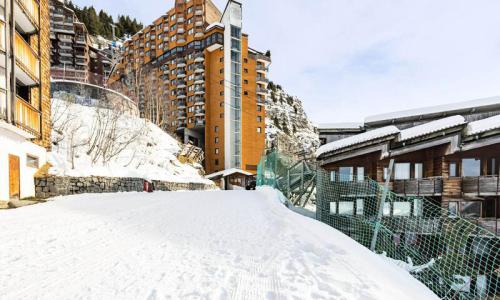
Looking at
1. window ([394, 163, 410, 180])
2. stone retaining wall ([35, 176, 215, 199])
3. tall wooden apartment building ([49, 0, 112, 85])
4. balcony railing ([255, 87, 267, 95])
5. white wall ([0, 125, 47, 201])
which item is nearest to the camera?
white wall ([0, 125, 47, 201])

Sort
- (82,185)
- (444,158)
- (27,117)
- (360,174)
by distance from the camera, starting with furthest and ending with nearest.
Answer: (360,174), (82,185), (444,158), (27,117)

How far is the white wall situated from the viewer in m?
8.43

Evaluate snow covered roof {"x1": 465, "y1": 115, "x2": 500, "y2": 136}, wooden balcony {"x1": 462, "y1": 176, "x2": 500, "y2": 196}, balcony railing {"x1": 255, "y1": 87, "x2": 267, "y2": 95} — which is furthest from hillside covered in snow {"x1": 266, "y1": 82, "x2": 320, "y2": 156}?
wooden balcony {"x1": 462, "y1": 176, "x2": 500, "y2": 196}

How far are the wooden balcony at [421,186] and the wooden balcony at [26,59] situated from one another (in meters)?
17.1

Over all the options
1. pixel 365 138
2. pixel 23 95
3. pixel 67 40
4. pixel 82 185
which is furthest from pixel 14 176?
pixel 67 40

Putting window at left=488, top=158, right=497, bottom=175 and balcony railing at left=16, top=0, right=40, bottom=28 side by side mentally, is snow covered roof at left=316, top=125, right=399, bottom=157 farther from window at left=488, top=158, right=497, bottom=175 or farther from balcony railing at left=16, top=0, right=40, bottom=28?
balcony railing at left=16, top=0, right=40, bottom=28

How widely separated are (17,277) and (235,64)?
46.0 meters

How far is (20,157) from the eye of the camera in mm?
9570

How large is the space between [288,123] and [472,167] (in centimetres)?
6559

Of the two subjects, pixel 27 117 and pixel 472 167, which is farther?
pixel 472 167

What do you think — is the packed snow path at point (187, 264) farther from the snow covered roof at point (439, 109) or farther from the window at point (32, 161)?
the snow covered roof at point (439, 109)

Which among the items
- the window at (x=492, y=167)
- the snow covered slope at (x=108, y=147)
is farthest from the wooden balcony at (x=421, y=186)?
the snow covered slope at (x=108, y=147)

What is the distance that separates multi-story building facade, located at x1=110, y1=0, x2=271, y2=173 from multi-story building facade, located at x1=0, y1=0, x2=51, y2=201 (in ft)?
87.7

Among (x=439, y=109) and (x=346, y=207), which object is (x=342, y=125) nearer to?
(x=439, y=109)
